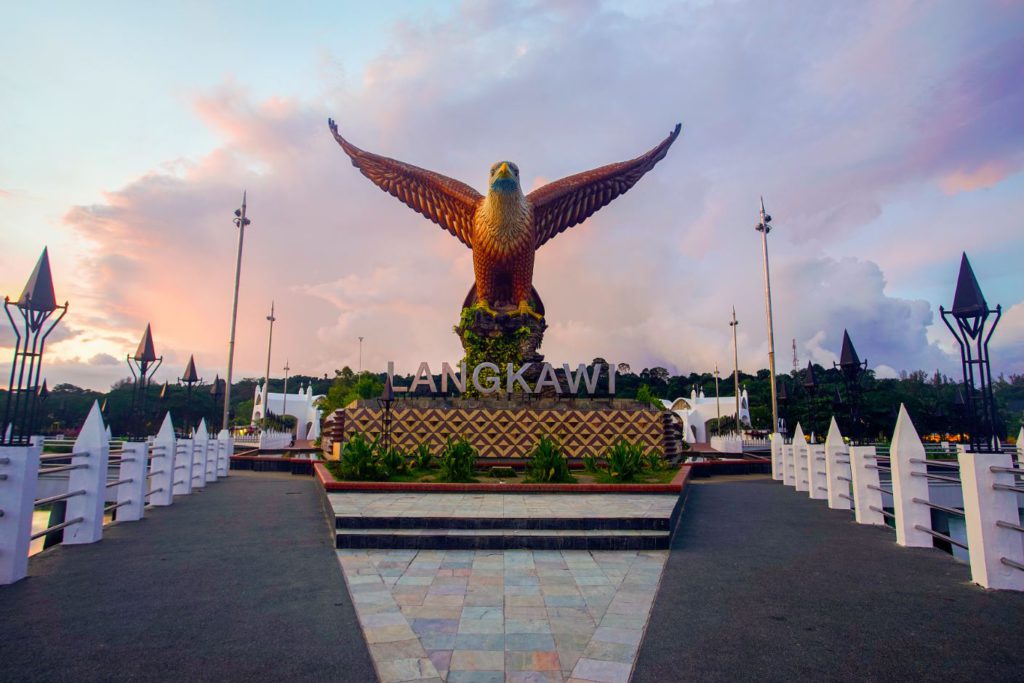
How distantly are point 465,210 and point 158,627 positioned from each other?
58.5 feet

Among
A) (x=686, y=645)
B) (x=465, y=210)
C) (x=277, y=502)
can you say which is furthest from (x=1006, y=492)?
(x=465, y=210)

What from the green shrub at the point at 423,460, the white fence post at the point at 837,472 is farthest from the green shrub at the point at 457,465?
the white fence post at the point at 837,472

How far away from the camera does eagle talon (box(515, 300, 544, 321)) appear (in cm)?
1995

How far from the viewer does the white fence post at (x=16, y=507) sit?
17.1ft

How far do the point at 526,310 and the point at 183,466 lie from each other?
11632 millimetres

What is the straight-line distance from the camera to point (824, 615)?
4.65m

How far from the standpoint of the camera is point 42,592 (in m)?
5.04

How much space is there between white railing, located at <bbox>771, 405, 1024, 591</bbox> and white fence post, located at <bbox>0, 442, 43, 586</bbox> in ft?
29.2

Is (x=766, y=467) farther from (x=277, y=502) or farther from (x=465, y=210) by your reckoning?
(x=277, y=502)

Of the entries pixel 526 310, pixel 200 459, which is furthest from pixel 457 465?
pixel 526 310

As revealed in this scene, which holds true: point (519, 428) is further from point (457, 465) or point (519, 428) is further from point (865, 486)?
point (865, 486)

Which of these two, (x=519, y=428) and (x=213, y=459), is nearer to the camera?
(x=213, y=459)

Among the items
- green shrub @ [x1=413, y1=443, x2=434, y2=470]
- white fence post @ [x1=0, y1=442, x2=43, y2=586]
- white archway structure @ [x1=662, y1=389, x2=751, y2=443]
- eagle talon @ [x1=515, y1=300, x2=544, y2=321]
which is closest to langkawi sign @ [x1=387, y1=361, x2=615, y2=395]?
eagle talon @ [x1=515, y1=300, x2=544, y2=321]

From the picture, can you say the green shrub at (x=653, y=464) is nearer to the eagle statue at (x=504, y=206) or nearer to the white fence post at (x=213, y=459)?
the eagle statue at (x=504, y=206)
